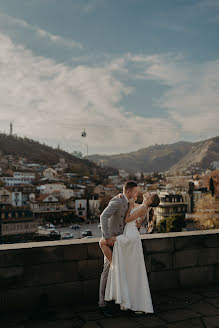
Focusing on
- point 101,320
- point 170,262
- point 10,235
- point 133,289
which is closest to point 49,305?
point 101,320

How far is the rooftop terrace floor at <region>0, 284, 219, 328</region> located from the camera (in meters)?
3.27

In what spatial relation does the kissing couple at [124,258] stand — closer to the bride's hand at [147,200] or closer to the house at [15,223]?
the bride's hand at [147,200]

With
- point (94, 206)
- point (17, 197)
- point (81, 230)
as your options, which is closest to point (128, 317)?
point (81, 230)

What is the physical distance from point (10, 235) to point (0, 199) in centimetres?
2122

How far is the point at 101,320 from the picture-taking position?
11.1 feet

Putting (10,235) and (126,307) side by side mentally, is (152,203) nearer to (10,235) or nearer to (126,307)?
(126,307)

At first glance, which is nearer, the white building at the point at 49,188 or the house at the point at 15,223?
the house at the point at 15,223

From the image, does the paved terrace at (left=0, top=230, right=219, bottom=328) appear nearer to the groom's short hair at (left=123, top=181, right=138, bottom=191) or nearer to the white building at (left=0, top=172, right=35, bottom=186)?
the groom's short hair at (left=123, top=181, right=138, bottom=191)

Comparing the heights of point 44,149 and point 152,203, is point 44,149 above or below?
above

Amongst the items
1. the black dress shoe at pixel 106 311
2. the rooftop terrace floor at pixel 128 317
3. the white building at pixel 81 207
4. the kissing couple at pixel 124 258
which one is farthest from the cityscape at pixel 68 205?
the kissing couple at pixel 124 258

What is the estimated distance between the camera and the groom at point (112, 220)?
3406 millimetres

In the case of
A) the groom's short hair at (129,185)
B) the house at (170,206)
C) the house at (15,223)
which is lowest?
the house at (15,223)

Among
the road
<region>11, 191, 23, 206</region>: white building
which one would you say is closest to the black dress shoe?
the road

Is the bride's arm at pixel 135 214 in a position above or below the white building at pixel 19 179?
below
